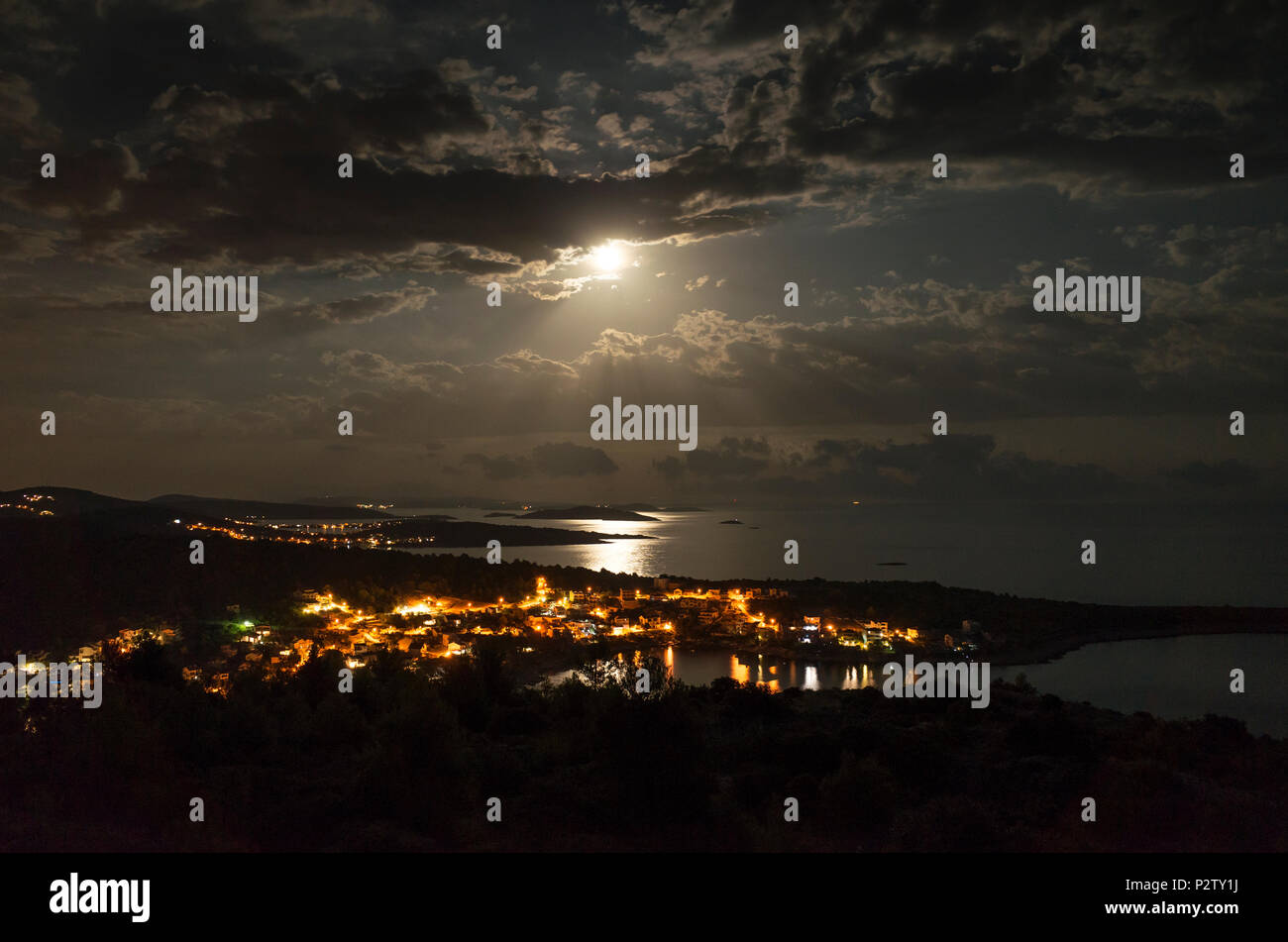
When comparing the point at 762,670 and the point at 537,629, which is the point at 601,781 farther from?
the point at 762,670

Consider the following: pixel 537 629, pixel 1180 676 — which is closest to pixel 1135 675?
pixel 1180 676

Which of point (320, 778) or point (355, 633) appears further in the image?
point (355, 633)

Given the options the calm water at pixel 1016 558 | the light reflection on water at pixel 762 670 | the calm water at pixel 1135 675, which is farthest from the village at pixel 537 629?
the calm water at pixel 1016 558

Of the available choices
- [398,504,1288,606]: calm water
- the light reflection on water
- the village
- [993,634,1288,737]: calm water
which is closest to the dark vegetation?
the village

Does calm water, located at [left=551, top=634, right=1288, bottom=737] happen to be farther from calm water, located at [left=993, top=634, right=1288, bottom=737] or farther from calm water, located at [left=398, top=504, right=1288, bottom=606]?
calm water, located at [left=398, top=504, right=1288, bottom=606]
